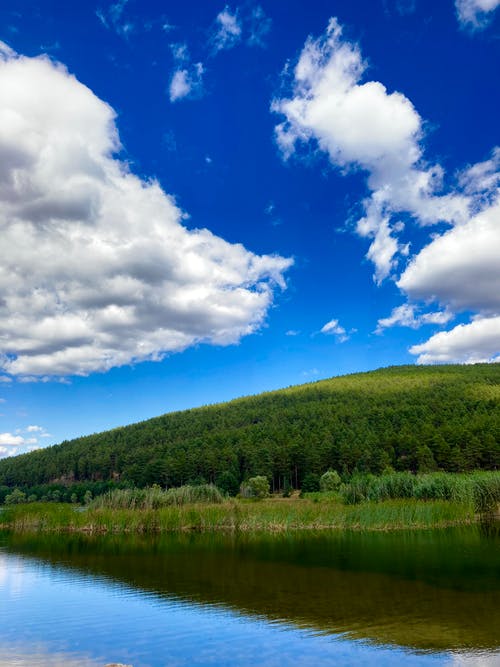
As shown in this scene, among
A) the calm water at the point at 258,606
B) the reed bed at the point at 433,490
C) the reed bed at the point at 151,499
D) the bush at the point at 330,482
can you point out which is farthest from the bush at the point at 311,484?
the calm water at the point at 258,606

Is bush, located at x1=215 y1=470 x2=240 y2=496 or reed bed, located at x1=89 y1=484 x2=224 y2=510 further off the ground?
bush, located at x1=215 y1=470 x2=240 y2=496

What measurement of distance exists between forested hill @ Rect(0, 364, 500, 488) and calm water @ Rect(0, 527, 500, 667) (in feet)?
284

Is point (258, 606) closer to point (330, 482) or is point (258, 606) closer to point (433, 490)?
point (433, 490)

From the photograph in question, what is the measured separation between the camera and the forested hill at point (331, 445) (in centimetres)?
11694

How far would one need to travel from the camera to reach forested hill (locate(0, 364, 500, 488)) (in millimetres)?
116938

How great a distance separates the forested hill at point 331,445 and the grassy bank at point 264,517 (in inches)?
2633

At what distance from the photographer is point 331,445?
125 meters

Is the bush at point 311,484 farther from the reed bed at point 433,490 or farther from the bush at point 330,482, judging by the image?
the reed bed at point 433,490

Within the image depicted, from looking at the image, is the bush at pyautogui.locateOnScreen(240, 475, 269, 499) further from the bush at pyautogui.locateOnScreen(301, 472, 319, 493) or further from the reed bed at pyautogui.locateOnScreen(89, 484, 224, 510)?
the reed bed at pyautogui.locateOnScreen(89, 484, 224, 510)

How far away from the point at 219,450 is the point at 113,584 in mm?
121148

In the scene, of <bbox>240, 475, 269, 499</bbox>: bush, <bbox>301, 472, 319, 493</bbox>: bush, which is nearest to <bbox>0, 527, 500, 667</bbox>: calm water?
<bbox>240, 475, 269, 499</bbox>: bush

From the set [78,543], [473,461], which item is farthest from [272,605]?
[473,461]

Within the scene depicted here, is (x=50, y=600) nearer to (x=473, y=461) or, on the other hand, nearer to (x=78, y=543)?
(x=78, y=543)

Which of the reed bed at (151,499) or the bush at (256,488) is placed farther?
the bush at (256,488)
